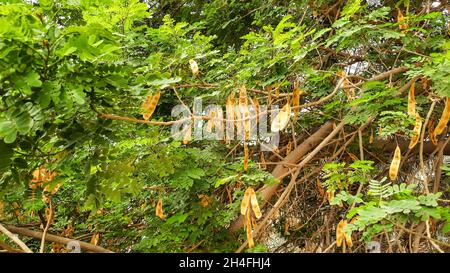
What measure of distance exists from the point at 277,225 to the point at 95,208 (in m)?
2.64

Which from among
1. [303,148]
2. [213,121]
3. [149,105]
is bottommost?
[303,148]

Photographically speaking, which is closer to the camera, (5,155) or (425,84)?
(5,155)

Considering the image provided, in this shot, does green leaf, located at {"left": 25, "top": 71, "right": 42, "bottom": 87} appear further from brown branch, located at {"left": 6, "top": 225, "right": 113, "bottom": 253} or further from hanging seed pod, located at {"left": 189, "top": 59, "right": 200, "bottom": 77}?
brown branch, located at {"left": 6, "top": 225, "right": 113, "bottom": 253}

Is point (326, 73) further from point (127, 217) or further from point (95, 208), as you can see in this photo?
point (127, 217)

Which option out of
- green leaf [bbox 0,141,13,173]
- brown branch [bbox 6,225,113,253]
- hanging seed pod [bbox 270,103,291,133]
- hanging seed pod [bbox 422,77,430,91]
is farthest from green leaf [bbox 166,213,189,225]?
hanging seed pod [bbox 422,77,430,91]

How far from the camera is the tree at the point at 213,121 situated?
1.99m

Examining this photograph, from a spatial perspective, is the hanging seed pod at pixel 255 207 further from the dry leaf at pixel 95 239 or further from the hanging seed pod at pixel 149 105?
the dry leaf at pixel 95 239

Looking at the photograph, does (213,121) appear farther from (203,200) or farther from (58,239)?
(58,239)

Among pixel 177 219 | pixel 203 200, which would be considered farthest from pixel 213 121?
pixel 177 219

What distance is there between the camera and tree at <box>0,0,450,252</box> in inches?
78.4

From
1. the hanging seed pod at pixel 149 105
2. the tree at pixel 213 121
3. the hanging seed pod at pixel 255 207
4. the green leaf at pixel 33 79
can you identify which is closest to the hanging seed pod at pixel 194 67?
the tree at pixel 213 121

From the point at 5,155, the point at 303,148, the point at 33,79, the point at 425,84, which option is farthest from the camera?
the point at 303,148

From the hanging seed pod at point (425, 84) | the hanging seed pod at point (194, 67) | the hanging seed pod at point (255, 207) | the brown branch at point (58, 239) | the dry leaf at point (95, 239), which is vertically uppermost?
the hanging seed pod at point (194, 67)

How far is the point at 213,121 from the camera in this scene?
308 cm
